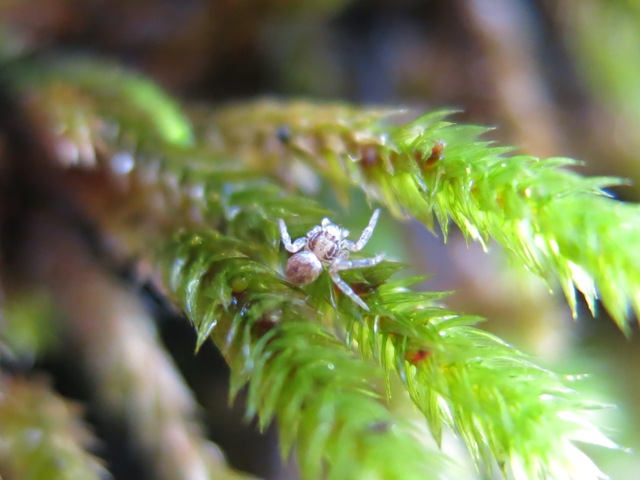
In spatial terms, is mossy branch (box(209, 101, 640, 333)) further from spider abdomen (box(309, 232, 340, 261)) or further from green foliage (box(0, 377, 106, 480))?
green foliage (box(0, 377, 106, 480))

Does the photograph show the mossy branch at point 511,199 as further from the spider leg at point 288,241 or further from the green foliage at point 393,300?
the spider leg at point 288,241

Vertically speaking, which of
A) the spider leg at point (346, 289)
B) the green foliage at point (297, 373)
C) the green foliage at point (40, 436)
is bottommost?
the green foliage at point (40, 436)

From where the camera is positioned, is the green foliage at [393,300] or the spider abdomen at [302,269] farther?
the spider abdomen at [302,269]

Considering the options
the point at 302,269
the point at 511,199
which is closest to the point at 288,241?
the point at 302,269

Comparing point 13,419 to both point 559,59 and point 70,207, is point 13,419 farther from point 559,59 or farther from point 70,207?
point 559,59

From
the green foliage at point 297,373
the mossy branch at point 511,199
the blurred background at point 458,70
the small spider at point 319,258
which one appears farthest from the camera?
the blurred background at point 458,70

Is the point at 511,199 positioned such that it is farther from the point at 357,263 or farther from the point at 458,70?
the point at 458,70

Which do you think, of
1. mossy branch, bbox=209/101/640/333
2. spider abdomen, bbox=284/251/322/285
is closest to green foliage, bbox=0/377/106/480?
spider abdomen, bbox=284/251/322/285

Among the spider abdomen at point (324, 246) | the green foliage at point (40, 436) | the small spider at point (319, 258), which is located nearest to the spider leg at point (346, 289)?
the small spider at point (319, 258)
